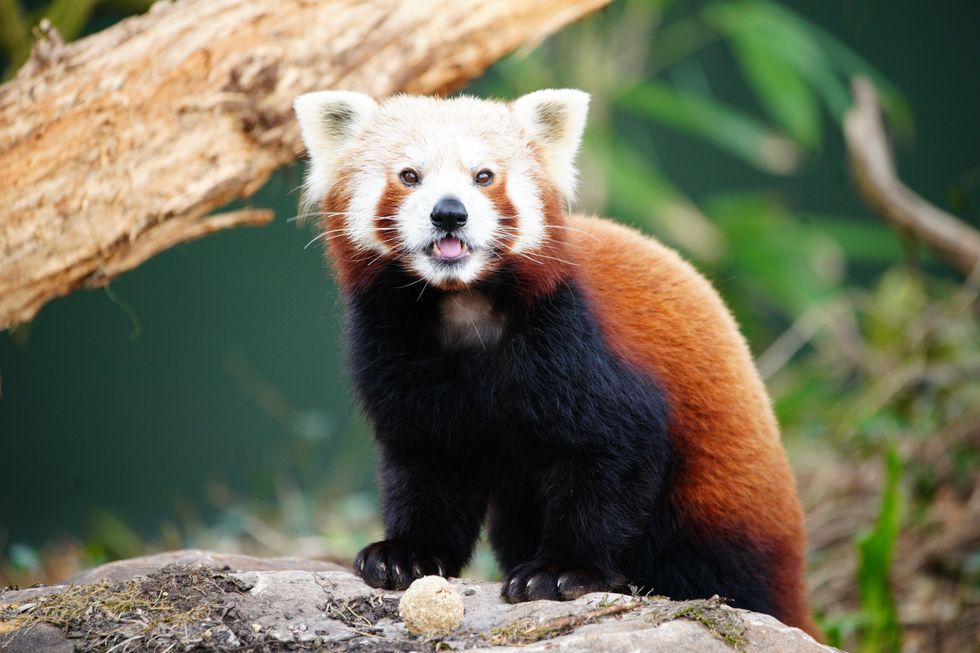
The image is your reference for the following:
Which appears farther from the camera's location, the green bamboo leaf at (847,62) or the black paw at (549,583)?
the green bamboo leaf at (847,62)

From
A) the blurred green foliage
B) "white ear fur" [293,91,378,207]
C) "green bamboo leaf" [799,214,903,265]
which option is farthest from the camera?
"green bamboo leaf" [799,214,903,265]

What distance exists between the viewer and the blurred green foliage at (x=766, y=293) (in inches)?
A: 164

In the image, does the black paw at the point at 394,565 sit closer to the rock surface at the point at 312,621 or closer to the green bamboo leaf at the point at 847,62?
the rock surface at the point at 312,621

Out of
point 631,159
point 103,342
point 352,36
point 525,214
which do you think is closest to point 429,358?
point 525,214

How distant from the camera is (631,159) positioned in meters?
4.59

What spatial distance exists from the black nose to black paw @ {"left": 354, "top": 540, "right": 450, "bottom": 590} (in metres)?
0.73

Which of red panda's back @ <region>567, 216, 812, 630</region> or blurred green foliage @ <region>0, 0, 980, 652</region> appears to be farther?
blurred green foliage @ <region>0, 0, 980, 652</region>

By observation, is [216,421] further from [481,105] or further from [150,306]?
[481,105]

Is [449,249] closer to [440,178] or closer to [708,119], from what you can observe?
[440,178]

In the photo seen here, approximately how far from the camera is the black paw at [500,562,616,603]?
217 cm

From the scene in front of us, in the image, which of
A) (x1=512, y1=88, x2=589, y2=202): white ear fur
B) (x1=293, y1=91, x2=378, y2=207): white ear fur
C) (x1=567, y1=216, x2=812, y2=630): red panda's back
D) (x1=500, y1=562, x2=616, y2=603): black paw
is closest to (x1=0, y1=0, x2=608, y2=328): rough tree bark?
(x1=293, y1=91, x2=378, y2=207): white ear fur

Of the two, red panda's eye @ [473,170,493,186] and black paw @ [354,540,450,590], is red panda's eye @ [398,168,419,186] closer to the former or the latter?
red panda's eye @ [473,170,493,186]

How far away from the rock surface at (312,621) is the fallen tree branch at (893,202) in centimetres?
268

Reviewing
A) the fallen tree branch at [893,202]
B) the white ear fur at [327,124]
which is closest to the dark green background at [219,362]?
the fallen tree branch at [893,202]
